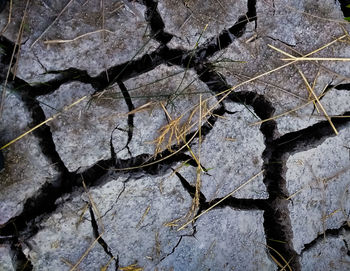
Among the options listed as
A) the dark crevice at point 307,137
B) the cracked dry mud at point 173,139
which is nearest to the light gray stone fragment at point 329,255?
the cracked dry mud at point 173,139

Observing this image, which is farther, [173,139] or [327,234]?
[327,234]

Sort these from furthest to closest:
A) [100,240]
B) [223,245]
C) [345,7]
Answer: [345,7] < [223,245] < [100,240]

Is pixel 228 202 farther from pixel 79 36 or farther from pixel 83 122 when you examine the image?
pixel 79 36

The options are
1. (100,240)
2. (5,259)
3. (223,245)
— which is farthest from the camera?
(223,245)

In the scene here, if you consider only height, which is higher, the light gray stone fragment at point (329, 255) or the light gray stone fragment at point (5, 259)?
the light gray stone fragment at point (5, 259)

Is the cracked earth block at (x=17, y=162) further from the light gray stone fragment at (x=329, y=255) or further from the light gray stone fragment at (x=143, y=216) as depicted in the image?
the light gray stone fragment at (x=329, y=255)

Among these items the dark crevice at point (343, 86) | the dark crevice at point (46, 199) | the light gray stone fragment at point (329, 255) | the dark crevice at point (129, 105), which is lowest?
the light gray stone fragment at point (329, 255)

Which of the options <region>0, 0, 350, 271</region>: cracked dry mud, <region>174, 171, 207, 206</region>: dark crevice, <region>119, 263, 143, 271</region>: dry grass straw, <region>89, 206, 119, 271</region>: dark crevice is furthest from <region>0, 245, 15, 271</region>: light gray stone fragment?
<region>174, 171, 207, 206</region>: dark crevice

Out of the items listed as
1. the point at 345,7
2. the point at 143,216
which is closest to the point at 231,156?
the point at 143,216
